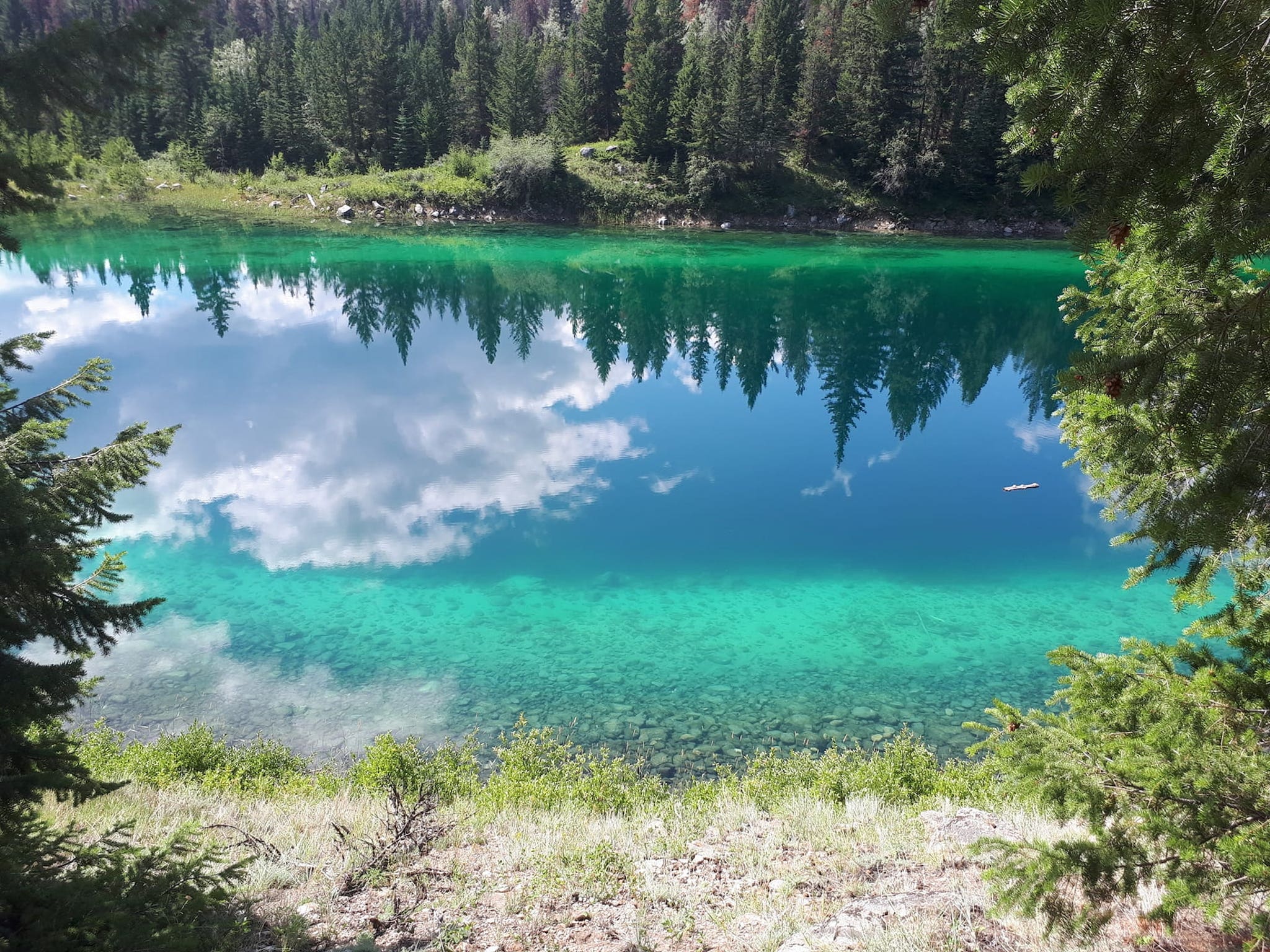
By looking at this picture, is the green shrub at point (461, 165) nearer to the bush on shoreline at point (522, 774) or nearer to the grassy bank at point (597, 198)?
the grassy bank at point (597, 198)

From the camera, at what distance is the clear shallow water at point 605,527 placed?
12148mm

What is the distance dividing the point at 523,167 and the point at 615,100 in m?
20.8

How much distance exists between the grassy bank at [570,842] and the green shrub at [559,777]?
0.11 feet

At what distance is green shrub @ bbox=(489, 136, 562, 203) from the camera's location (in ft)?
206

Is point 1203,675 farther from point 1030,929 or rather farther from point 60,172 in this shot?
point 60,172

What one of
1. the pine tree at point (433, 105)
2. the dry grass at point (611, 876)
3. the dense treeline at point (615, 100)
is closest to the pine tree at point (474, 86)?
the dense treeline at point (615, 100)

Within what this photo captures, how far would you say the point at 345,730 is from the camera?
36.7 feet

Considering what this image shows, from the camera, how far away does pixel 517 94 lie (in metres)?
70.2

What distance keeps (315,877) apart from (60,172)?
538 cm

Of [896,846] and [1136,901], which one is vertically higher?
[1136,901]

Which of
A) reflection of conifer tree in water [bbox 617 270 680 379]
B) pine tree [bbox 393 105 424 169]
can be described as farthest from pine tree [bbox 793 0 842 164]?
pine tree [bbox 393 105 424 169]

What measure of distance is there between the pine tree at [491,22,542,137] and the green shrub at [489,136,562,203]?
17.2 feet

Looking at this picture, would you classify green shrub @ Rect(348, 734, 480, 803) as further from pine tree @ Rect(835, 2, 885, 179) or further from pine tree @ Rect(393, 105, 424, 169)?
pine tree @ Rect(393, 105, 424, 169)

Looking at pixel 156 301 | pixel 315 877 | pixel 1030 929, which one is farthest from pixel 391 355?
pixel 1030 929
